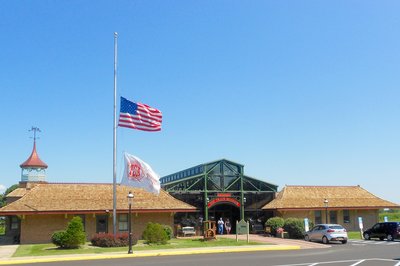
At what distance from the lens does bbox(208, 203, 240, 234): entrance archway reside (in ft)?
134

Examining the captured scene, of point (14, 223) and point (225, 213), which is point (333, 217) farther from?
point (14, 223)

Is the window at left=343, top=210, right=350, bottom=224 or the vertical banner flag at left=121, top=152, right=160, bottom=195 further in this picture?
the window at left=343, top=210, right=350, bottom=224

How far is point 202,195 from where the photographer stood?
3922 cm

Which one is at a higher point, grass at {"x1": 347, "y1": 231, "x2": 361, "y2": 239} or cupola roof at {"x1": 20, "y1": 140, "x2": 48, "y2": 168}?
cupola roof at {"x1": 20, "y1": 140, "x2": 48, "y2": 168}

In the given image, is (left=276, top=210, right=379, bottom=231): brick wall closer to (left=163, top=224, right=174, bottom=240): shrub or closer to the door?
(left=163, top=224, right=174, bottom=240): shrub

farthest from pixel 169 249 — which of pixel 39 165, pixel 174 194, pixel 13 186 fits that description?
pixel 13 186

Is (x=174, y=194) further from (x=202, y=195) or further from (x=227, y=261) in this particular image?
(x=227, y=261)

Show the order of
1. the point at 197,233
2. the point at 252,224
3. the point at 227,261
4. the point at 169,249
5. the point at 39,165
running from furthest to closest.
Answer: the point at 39,165, the point at 252,224, the point at 197,233, the point at 169,249, the point at 227,261

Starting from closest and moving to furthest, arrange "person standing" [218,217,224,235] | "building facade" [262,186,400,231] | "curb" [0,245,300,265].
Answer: "curb" [0,245,300,265] < "person standing" [218,217,224,235] < "building facade" [262,186,400,231]

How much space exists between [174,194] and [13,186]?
85.9 metres

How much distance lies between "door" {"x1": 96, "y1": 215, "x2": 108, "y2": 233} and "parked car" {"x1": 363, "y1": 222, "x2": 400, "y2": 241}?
1954 centimetres

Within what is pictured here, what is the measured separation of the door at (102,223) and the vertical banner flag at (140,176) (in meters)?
Answer: 8.29

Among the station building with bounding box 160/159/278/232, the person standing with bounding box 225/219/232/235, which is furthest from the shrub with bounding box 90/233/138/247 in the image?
the person standing with bounding box 225/219/232/235

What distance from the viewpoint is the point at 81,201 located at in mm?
33125
